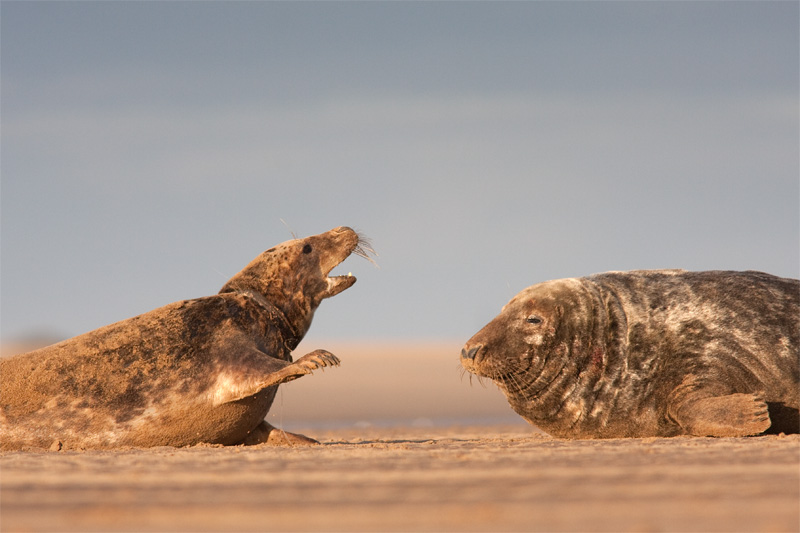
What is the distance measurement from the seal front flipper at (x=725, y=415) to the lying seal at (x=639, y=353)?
43mm

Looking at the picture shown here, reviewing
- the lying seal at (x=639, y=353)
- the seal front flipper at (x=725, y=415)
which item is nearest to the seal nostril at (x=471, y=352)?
the lying seal at (x=639, y=353)

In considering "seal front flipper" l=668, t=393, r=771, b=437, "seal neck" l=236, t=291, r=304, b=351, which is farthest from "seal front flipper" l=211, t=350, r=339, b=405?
"seal front flipper" l=668, t=393, r=771, b=437

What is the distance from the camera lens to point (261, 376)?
711cm

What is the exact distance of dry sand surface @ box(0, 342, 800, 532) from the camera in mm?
3023

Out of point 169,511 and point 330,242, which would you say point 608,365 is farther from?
point 169,511

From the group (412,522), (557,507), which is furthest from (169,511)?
(557,507)

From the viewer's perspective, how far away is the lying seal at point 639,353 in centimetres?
738

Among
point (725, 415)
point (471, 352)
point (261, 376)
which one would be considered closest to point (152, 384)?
point (261, 376)

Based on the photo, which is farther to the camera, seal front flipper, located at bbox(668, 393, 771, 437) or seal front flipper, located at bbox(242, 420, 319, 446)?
seal front flipper, located at bbox(242, 420, 319, 446)

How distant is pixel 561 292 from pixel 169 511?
200 inches

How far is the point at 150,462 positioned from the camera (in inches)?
210

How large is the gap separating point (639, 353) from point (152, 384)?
159 inches

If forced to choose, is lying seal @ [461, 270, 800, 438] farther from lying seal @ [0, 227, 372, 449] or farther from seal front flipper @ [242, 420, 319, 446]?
lying seal @ [0, 227, 372, 449]

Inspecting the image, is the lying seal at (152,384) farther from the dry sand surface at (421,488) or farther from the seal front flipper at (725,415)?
the seal front flipper at (725,415)
